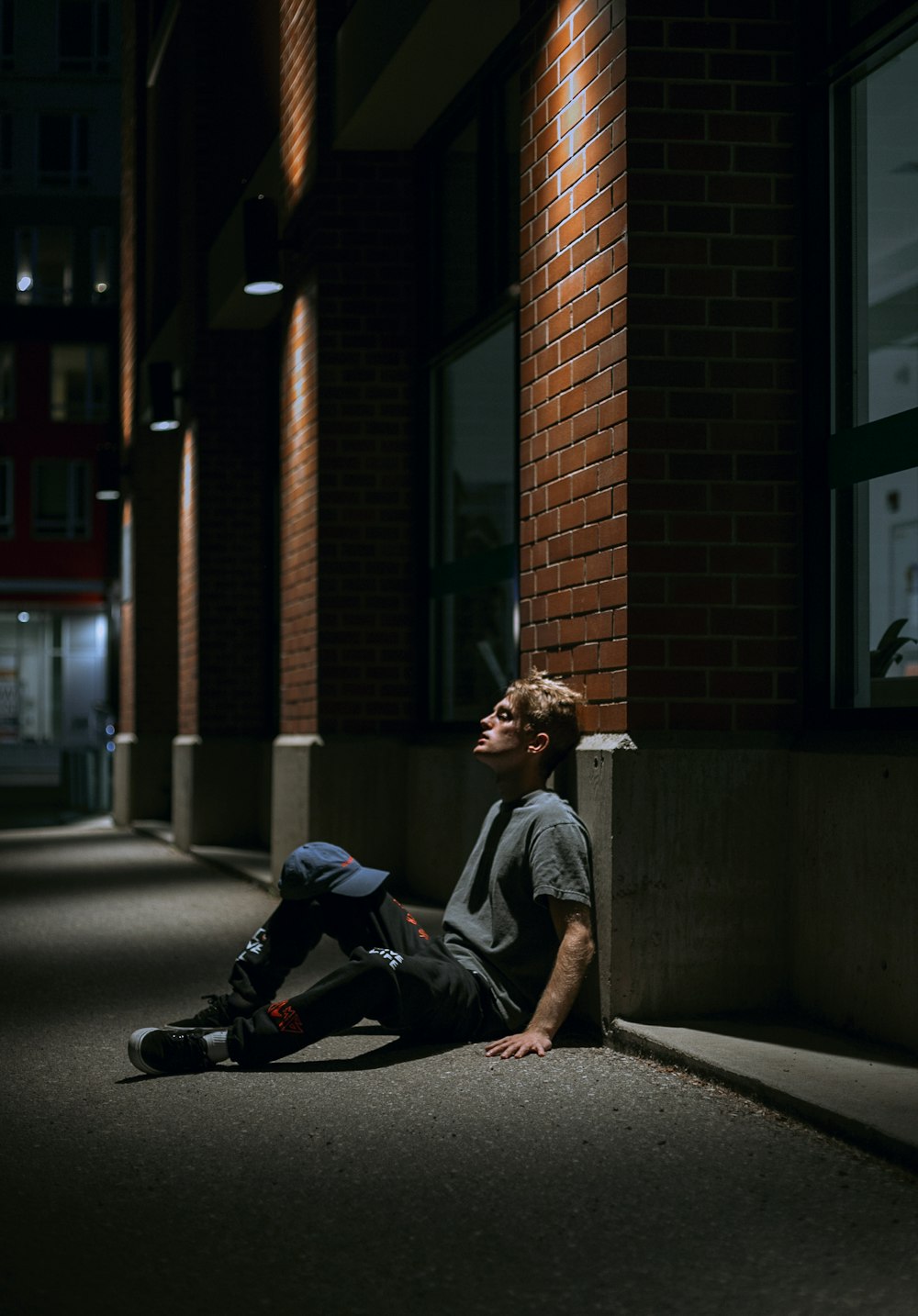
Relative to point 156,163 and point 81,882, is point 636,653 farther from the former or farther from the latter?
point 156,163

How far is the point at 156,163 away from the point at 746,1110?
16.3 m

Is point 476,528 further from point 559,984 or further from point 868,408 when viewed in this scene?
point 559,984

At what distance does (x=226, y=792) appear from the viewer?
14203 mm

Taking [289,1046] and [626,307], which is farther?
[626,307]

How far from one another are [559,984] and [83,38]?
146ft

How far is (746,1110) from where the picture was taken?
4234 millimetres

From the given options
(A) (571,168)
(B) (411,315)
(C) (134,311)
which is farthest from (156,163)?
(A) (571,168)

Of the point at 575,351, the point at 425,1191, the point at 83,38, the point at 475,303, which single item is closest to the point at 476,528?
the point at 475,303

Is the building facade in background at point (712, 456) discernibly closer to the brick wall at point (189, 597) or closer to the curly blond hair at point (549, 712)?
the curly blond hair at point (549, 712)

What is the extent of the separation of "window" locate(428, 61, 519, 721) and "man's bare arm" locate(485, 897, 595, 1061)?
3596 mm

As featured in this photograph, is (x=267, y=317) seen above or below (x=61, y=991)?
above

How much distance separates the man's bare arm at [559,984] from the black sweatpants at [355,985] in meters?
0.18

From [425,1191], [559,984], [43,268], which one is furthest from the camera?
[43,268]

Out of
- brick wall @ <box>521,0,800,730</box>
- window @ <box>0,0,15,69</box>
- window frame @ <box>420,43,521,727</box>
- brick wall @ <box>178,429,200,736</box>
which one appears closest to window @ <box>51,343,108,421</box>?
window @ <box>0,0,15,69</box>
